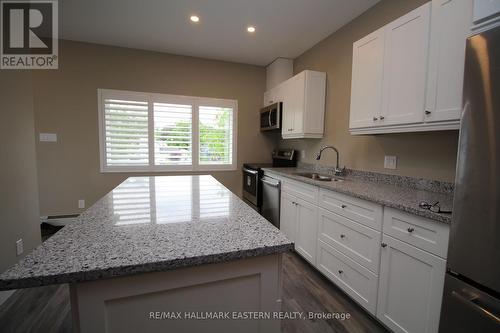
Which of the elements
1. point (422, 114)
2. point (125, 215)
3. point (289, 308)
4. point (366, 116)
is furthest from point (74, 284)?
point (366, 116)

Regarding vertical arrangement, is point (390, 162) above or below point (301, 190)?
above

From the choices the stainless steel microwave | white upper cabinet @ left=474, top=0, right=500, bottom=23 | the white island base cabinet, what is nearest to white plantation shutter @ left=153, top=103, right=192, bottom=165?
the stainless steel microwave

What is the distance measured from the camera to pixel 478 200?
3.13ft

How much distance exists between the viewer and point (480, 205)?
947 millimetres

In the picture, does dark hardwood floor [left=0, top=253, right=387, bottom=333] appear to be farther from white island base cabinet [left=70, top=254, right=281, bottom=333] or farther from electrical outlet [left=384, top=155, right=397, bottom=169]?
electrical outlet [left=384, top=155, right=397, bottom=169]

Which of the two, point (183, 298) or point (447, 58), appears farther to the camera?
point (447, 58)

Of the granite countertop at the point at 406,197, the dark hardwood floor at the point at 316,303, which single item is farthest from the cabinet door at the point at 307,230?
the granite countertop at the point at 406,197

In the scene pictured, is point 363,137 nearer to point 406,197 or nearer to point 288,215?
point 406,197

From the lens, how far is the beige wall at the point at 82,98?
318 centimetres

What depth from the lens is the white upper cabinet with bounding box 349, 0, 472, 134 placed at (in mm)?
1353

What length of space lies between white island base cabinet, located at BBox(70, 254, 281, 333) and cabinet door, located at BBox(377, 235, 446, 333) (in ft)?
3.20

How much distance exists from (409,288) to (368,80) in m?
1.59

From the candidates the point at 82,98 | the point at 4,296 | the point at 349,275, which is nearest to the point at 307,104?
the point at 349,275

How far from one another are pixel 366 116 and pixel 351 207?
Result: 2.70 feet
